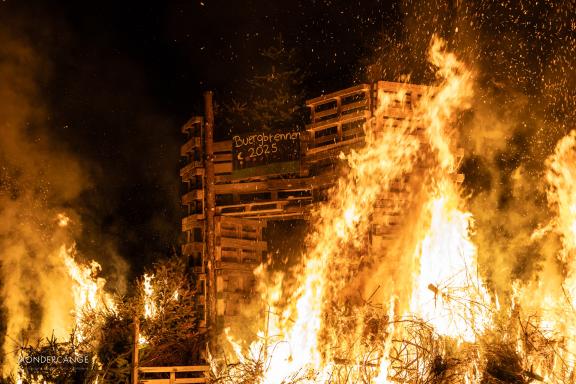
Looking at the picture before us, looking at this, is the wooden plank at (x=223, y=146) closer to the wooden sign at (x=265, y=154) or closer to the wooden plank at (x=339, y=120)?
the wooden sign at (x=265, y=154)

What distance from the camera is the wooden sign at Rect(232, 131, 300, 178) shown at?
1288 centimetres

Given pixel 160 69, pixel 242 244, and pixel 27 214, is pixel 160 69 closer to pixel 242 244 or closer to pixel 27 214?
pixel 27 214

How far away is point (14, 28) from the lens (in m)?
16.3

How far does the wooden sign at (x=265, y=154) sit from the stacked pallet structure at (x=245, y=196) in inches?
5.3

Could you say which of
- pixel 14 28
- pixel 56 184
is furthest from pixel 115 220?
pixel 14 28

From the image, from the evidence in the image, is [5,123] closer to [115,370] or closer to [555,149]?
[115,370]

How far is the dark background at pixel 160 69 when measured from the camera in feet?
56.9

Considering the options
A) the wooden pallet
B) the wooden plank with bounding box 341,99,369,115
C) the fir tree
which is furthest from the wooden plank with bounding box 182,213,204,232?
the fir tree

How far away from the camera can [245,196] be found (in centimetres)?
1360

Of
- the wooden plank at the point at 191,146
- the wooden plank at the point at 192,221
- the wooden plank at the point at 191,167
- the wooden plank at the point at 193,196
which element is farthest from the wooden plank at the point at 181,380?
the wooden plank at the point at 191,146

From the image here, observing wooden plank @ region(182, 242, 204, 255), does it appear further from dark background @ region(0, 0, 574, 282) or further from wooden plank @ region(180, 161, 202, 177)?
dark background @ region(0, 0, 574, 282)

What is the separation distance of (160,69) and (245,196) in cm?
944

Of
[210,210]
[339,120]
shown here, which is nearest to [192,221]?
[210,210]

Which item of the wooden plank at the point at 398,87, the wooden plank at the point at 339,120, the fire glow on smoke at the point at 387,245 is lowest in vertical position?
the fire glow on smoke at the point at 387,245
